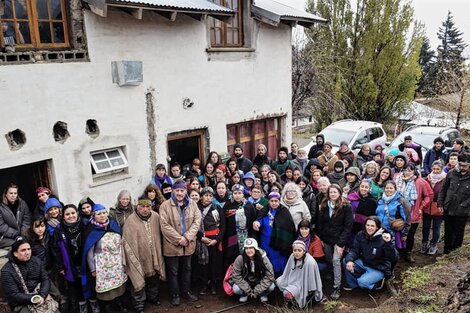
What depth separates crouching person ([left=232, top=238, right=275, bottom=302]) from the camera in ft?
19.6

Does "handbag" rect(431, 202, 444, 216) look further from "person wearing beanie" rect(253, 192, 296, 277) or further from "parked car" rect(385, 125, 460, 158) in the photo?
"parked car" rect(385, 125, 460, 158)

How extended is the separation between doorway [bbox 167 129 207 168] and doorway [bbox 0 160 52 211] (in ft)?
8.25

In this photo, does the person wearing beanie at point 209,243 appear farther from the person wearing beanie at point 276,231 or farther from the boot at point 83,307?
the boot at point 83,307

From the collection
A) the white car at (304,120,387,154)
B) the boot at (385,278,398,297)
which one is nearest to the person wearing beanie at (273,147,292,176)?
the boot at (385,278,398,297)

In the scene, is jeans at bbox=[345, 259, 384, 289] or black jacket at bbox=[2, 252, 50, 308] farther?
jeans at bbox=[345, 259, 384, 289]

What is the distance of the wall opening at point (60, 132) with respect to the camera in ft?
21.1

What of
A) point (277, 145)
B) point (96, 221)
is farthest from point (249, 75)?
point (96, 221)

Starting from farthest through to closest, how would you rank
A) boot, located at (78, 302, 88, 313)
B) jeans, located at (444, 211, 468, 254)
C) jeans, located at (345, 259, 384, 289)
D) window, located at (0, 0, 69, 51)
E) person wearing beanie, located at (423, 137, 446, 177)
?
person wearing beanie, located at (423, 137, 446, 177)
jeans, located at (444, 211, 468, 254)
jeans, located at (345, 259, 384, 289)
window, located at (0, 0, 69, 51)
boot, located at (78, 302, 88, 313)

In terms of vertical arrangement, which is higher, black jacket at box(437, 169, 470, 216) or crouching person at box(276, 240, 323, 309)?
black jacket at box(437, 169, 470, 216)

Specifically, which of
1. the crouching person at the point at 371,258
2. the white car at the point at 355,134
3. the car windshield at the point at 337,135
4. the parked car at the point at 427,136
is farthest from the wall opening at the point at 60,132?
the parked car at the point at 427,136

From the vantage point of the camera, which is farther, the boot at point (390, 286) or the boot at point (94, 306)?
the boot at point (390, 286)

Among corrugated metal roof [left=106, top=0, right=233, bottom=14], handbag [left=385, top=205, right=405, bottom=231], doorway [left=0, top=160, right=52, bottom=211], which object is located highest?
corrugated metal roof [left=106, top=0, right=233, bottom=14]

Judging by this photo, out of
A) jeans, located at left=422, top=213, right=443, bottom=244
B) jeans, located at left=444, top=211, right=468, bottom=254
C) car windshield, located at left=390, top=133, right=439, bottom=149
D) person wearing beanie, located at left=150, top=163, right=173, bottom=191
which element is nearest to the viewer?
jeans, located at left=444, top=211, right=468, bottom=254

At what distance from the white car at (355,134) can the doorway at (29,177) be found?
347 inches
